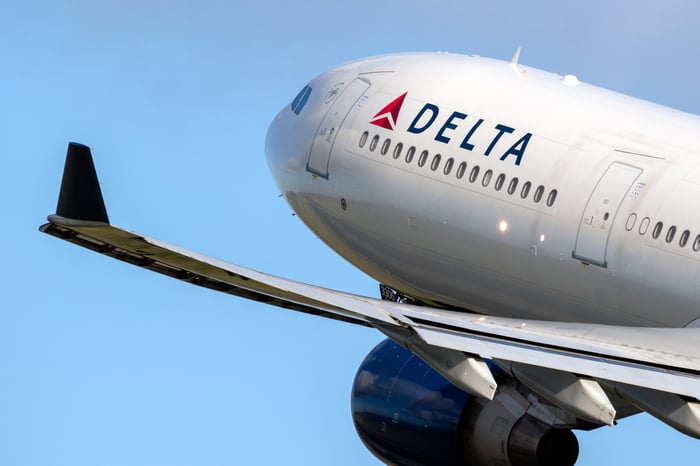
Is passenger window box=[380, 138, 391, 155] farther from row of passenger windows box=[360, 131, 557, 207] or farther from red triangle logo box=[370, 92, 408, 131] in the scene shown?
red triangle logo box=[370, 92, 408, 131]

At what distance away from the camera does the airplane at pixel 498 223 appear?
2553 cm

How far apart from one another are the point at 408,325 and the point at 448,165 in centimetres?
1168

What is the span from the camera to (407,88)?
103ft

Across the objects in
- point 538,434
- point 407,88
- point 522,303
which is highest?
point 407,88

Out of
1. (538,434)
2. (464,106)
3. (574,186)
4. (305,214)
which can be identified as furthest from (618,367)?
(305,214)

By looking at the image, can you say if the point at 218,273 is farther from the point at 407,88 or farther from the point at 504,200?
the point at 407,88

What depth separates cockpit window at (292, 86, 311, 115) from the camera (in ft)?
113

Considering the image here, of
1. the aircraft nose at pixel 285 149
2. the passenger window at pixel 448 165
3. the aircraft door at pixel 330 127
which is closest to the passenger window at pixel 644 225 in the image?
the passenger window at pixel 448 165

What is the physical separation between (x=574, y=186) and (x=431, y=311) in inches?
255

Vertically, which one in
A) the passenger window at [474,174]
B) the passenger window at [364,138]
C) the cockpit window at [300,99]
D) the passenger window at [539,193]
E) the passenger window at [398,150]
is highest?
the cockpit window at [300,99]

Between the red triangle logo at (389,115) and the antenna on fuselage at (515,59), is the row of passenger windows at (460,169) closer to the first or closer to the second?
the red triangle logo at (389,115)

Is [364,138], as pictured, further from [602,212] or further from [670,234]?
[670,234]

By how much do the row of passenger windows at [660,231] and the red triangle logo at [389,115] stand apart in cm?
607

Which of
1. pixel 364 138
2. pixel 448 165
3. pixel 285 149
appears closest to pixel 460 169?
pixel 448 165
